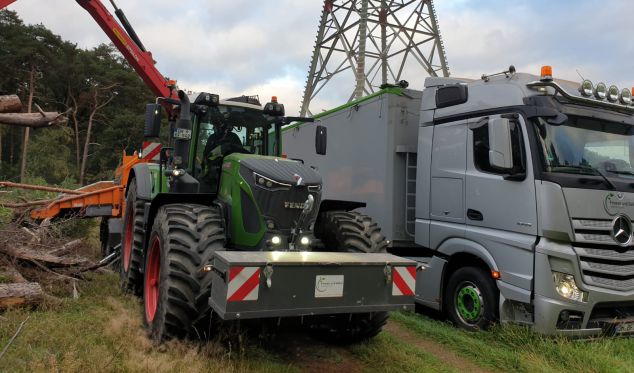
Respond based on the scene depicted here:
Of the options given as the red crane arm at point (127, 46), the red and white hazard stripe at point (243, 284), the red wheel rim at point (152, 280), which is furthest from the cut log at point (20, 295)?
the red crane arm at point (127, 46)

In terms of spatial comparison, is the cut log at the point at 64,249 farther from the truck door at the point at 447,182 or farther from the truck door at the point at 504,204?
the truck door at the point at 504,204

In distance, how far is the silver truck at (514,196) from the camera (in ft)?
15.8

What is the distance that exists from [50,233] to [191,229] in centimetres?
467

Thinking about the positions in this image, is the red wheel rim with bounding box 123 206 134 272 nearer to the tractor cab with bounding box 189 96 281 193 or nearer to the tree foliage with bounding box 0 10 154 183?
the tractor cab with bounding box 189 96 281 193

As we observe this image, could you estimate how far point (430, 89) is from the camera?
6.45 metres

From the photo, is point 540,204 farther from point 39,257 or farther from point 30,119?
point 39,257

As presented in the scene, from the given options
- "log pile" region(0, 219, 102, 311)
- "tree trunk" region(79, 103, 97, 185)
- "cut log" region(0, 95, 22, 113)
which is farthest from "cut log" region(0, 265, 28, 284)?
"tree trunk" region(79, 103, 97, 185)

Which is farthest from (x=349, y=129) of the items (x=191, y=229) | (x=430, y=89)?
(x=191, y=229)

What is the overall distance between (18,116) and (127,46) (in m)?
3.98

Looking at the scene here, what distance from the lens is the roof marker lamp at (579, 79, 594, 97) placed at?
5273mm

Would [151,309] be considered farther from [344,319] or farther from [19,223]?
[19,223]

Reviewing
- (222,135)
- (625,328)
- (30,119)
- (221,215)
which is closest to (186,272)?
(221,215)

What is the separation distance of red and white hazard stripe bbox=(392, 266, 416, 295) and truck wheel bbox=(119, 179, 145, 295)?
3015 millimetres

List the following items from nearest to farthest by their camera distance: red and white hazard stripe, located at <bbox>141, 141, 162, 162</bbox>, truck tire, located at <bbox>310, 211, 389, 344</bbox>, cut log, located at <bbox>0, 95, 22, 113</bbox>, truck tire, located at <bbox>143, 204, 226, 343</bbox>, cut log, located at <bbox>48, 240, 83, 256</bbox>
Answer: truck tire, located at <bbox>143, 204, 226, 343</bbox> < truck tire, located at <bbox>310, 211, 389, 344</bbox> < cut log, located at <bbox>0, 95, 22, 113</bbox> < cut log, located at <bbox>48, 240, 83, 256</bbox> < red and white hazard stripe, located at <bbox>141, 141, 162, 162</bbox>
